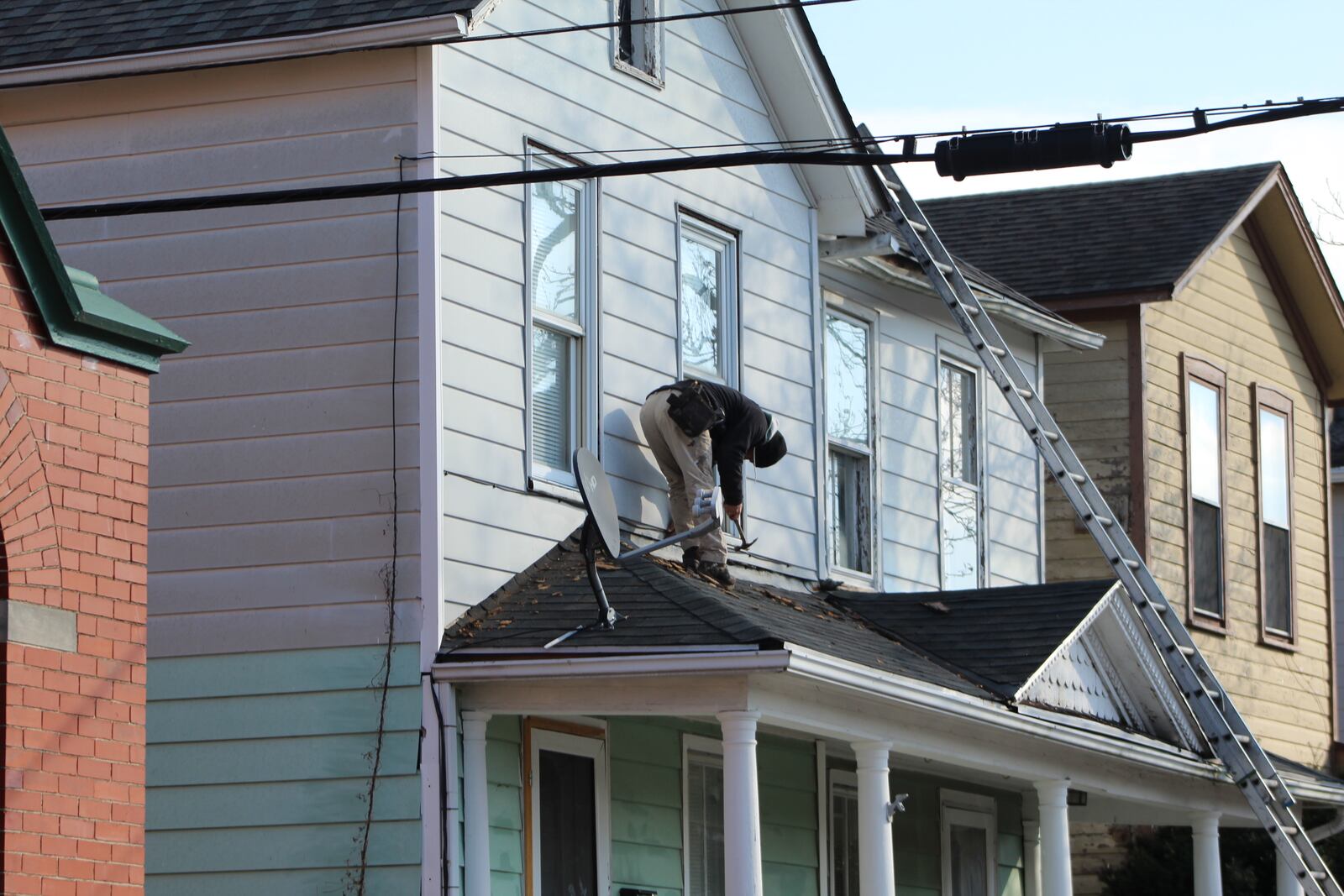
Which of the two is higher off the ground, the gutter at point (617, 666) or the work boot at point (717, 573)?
the work boot at point (717, 573)

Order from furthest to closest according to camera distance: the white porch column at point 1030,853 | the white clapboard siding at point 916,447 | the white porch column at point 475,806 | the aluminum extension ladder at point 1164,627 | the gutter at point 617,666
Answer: the white porch column at point 1030,853 < the white clapboard siding at point 916,447 < the aluminum extension ladder at point 1164,627 < the white porch column at point 475,806 < the gutter at point 617,666

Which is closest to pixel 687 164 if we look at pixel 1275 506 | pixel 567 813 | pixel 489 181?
pixel 489 181

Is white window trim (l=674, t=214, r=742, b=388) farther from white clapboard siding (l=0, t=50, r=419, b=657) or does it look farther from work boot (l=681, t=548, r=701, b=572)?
white clapboard siding (l=0, t=50, r=419, b=657)

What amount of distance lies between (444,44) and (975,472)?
23.5 ft

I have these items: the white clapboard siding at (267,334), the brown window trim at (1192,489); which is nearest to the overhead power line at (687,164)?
the white clapboard siding at (267,334)

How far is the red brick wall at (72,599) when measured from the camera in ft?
26.1

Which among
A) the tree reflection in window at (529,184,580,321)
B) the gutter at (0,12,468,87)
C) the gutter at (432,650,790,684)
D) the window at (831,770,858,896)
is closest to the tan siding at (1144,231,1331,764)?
the window at (831,770,858,896)

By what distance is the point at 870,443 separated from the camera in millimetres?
16125

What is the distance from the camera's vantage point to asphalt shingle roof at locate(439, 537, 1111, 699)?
11.2 metres

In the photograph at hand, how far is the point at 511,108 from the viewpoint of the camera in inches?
497

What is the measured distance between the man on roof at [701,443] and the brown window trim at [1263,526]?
31.1 ft

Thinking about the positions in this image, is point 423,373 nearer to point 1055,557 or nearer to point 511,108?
point 511,108

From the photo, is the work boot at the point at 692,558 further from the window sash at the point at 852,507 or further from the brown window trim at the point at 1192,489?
→ the brown window trim at the point at 1192,489

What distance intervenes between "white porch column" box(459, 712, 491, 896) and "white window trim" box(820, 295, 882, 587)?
4591mm
